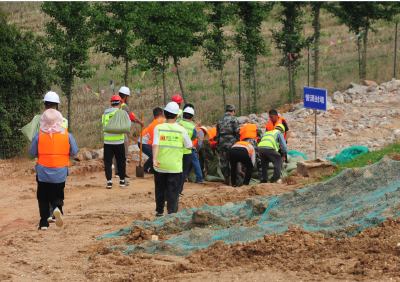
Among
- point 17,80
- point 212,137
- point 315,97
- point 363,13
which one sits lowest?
point 212,137

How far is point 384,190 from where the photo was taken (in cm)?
620

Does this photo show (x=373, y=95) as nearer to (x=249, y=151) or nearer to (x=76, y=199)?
(x=249, y=151)

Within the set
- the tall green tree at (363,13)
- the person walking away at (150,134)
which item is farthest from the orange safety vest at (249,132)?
the tall green tree at (363,13)

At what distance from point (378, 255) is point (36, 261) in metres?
4.07

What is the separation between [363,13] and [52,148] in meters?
19.3

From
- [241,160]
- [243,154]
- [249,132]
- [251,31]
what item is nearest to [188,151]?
[243,154]

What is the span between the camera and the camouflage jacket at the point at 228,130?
35.1ft

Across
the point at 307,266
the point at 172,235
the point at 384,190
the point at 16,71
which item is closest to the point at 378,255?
the point at 307,266

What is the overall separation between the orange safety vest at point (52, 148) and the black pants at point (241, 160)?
4.23m

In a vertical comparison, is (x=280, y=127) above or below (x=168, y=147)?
below

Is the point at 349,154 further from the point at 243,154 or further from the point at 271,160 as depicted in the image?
the point at 243,154

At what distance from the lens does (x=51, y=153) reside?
693cm

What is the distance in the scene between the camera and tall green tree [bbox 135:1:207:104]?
17734 millimetres

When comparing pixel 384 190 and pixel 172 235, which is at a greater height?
pixel 384 190
